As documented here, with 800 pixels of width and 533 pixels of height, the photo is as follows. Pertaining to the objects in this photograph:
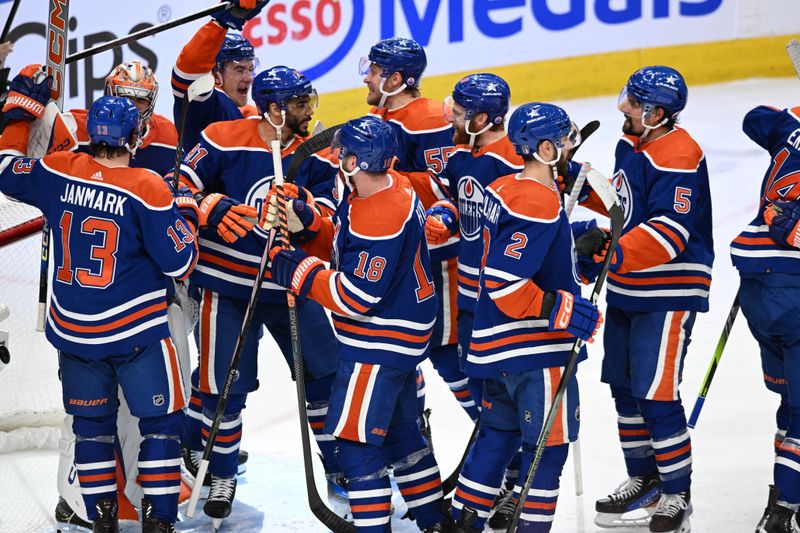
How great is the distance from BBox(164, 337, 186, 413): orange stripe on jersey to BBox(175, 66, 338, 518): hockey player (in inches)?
13.0

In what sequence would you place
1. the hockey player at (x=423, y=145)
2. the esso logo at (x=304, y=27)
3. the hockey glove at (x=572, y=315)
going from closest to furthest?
the hockey glove at (x=572, y=315)
the hockey player at (x=423, y=145)
the esso logo at (x=304, y=27)

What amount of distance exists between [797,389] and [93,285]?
2.07 meters

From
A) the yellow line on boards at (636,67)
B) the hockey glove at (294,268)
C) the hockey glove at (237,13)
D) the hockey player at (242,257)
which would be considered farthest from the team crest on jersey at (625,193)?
the yellow line on boards at (636,67)

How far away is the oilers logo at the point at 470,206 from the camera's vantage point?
3.74 meters

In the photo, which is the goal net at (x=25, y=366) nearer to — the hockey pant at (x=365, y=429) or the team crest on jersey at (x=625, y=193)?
the hockey pant at (x=365, y=429)

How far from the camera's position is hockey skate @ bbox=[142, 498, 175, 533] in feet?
11.6

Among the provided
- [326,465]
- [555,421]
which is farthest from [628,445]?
[326,465]

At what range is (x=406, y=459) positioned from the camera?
354 cm

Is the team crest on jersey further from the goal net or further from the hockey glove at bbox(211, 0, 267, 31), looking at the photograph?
the goal net

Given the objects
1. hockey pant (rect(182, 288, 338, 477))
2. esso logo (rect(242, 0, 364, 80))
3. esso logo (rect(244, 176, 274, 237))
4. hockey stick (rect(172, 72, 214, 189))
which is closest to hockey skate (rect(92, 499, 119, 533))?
hockey pant (rect(182, 288, 338, 477))

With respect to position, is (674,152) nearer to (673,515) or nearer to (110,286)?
(673,515)

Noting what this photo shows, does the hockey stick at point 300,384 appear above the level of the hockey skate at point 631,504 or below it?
above

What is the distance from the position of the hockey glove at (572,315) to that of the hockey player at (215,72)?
150 centimetres

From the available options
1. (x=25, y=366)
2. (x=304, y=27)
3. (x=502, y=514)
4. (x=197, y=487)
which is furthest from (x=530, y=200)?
(x=304, y=27)
